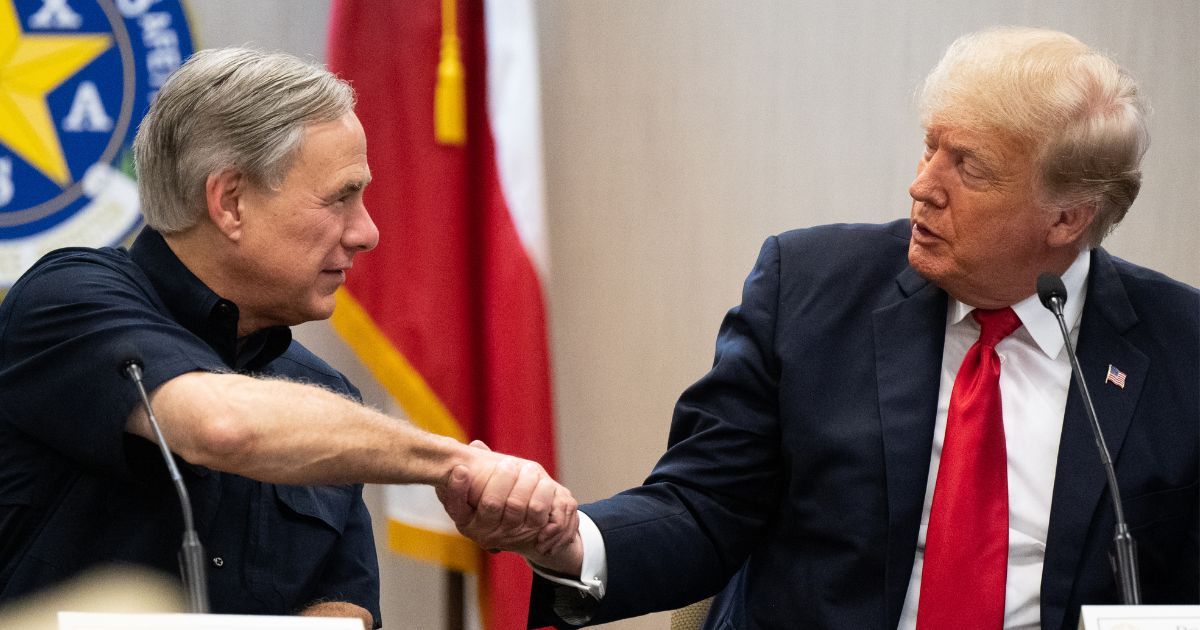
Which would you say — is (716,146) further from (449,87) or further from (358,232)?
(358,232)

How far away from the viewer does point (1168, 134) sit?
339 cm

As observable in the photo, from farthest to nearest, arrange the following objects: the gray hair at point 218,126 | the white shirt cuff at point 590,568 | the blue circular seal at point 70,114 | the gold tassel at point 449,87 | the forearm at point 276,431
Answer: the blue circular seal at point 70,114 → the gold tassel at point 449,87 → the white shirt cuff at point 590,568 → the gray hair at point 218,126 → the forearm at point 276,431

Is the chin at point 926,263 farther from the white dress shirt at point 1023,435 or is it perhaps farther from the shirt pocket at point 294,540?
the shirt pocket at point 294,540

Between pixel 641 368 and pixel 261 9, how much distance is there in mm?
1295

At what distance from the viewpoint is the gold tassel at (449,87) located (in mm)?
2832

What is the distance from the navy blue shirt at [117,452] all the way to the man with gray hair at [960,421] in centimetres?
31

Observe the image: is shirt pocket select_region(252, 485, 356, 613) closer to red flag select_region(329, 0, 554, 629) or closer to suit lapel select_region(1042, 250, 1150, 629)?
red flag select_region(329, 0, 554, 629)

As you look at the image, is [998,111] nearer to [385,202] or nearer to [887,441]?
[887,441]

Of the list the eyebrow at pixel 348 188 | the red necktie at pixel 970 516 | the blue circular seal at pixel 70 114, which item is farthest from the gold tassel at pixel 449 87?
the red necktie at pixel 970 516

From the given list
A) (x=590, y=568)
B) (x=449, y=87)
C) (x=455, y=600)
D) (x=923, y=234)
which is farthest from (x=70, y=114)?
(x=923, y=234)

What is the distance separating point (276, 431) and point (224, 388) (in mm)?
84

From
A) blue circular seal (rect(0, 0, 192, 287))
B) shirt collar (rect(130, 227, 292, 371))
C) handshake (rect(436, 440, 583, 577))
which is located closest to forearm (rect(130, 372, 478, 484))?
→ handshake (rect(436, 440, 583, 577))

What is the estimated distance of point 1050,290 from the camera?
175cm

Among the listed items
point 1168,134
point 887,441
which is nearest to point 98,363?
point 887,441
